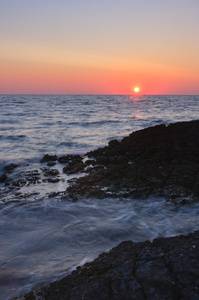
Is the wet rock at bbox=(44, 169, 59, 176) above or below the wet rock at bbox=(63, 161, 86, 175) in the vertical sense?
below

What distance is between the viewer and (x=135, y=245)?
4.05m

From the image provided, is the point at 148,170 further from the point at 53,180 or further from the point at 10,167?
the point at 10,167

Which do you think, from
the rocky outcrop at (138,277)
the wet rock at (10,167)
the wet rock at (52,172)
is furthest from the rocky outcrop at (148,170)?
the rocky outcrop at (138,277)

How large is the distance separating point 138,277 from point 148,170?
620 centimetres

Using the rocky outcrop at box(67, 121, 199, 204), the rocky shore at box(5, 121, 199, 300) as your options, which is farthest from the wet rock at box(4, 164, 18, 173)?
the rocky outcrop at box(67, 121, 199, 204)

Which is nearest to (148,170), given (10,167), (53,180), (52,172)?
(53,180)

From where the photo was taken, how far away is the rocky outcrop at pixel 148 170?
7867 mm

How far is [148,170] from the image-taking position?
912cm

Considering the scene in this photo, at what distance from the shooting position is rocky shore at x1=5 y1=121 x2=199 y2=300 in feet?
9.87

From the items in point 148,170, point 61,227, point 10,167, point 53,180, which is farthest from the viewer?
point 10,167

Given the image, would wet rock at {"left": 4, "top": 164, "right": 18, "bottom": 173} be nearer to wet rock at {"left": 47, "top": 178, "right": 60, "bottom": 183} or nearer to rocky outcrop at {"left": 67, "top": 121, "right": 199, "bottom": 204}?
wet rock at {"left": 47, "top": 178, "right": 60, "bottom": 183}

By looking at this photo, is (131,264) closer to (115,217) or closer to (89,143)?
(115,217)

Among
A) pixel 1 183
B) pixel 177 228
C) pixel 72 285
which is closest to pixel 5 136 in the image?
pixel 1 183

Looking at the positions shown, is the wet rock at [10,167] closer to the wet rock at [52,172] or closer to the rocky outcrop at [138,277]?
the wet rock at [52,172]
